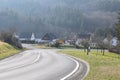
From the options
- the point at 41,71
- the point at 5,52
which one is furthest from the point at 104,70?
the point at 5,52

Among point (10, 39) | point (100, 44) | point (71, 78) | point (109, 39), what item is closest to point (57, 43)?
point (109, 39)

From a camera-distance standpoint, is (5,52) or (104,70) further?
(5,52)

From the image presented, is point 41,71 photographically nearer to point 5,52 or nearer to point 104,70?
point 104,70

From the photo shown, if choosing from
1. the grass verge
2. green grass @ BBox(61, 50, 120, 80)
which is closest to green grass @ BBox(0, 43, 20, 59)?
the grass verge

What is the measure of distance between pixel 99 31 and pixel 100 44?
85.1 metres

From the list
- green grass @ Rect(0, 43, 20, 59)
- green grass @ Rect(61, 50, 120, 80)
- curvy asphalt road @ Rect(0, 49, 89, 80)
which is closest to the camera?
green grass @ Rect(61, 50, 120, 80)

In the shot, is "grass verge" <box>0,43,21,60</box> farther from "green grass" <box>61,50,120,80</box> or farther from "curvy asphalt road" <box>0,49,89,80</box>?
"green grass" <box>61,50,120,80</box>

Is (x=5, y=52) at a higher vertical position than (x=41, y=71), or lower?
higher

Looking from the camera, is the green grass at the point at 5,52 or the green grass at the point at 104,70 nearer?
the green grass at the point at 104,70

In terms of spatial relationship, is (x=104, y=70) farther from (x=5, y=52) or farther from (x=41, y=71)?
(x=5, y=52)

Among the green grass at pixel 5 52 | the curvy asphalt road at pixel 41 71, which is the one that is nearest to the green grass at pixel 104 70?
the curvy asphalt road at pixel 41 71

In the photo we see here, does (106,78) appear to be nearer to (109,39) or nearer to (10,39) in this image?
(10,39)

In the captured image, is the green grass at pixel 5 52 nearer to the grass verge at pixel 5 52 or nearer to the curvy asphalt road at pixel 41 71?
the grass verge at pixel 5 52

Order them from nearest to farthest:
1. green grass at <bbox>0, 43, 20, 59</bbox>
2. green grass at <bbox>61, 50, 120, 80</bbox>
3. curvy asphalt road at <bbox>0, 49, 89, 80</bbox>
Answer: green grass at <bbox>61, 50, 120, 80</bbox>, curvy asphalt road at <bbox>0, 49, 89, 80</bbox>, green grass at <bbox>0, 43, 20, 59</bbox>
